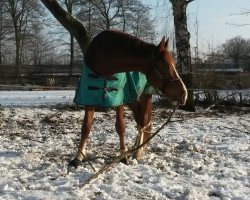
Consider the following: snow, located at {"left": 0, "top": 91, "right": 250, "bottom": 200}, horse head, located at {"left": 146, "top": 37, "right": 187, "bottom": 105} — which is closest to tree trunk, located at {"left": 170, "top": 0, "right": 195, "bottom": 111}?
snow, located at {"left": 0, "top": 91, "right": 250, "bottom": 200}

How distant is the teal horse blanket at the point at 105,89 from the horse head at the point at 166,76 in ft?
2.15

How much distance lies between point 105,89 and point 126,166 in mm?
915

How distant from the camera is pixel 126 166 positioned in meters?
5.43

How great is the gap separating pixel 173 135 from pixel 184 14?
18.0 ft

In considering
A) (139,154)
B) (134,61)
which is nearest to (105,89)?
(134,61)

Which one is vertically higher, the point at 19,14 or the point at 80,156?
the point at 19,14

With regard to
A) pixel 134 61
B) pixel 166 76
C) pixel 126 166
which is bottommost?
pixel 126 166

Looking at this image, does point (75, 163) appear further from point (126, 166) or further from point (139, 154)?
point (139, 154)

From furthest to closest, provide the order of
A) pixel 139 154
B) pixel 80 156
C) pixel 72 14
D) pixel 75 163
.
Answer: pixel 72 14 → pixel 139 154 → pixel 80 156 → pixel 75 163

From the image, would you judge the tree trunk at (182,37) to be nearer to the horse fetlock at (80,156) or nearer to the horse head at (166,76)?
the horse fetlock at (80,156)

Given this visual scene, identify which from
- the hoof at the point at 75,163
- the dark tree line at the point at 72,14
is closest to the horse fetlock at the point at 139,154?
the hoof at the point at 75,163

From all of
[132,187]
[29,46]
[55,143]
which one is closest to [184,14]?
[55,143]

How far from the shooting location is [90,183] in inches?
181

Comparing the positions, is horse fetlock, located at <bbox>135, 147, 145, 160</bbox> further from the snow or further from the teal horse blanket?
the teal horse blanket
